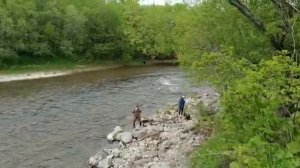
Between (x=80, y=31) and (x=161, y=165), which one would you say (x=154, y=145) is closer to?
(x=161, y=165)

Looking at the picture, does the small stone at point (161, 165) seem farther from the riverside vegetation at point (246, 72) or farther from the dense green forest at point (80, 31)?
the dense green forest at point (80, 31)

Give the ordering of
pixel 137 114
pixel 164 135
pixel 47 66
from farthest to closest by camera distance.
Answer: pixel 47 66 < pixel 137 114 < pixel 164 135

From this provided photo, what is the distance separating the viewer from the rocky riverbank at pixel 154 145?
19.6 m

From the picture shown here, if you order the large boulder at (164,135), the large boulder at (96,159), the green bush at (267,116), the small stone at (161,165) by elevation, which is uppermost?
the green bush at (267,116)

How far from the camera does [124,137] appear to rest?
24.5 metres

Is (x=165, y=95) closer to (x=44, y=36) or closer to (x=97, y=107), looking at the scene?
(x=97, y=107)

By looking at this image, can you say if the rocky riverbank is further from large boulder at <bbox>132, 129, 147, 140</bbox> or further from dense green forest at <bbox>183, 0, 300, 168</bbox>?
dense green forest at <bbox>183, 0, 300, 168</bbox>

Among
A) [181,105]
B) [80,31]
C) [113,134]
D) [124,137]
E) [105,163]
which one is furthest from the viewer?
[80,31]

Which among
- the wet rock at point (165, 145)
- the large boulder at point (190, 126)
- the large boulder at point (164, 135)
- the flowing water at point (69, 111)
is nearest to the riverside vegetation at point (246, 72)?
the large boulder at point (190, 126)

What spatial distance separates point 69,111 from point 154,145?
11337 mm

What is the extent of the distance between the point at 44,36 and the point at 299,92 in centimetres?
5342

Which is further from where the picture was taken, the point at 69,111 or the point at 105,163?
the point at 69,111

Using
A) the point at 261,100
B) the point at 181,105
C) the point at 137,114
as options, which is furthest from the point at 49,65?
the point at 261,100

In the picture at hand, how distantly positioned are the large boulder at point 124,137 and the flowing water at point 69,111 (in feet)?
2.72
